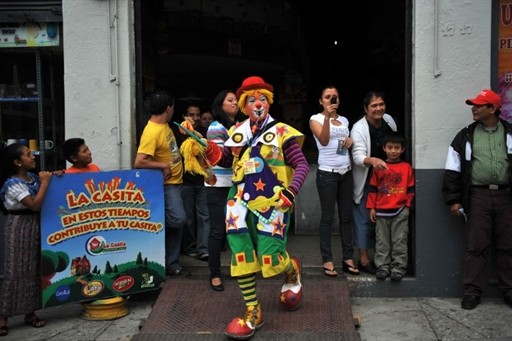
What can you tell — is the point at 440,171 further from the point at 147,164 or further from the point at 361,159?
the point at 147,164

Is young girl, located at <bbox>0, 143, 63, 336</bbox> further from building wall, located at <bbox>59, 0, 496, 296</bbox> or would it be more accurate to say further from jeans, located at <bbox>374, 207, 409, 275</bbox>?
jeans, located at <bbox>374, 207, 409, 275</bbox>

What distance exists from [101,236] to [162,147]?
107cm

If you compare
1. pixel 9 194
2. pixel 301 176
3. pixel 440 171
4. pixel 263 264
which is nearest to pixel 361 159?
pixel 440 171

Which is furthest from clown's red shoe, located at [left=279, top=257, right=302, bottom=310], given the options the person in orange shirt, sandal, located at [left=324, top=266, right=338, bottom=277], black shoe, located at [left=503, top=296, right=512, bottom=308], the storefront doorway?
the storefront doorway

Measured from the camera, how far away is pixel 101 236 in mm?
5324

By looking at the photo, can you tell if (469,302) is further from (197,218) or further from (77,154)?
(77,154)

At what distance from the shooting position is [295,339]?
15.2 ft

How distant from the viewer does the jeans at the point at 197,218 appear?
21.6 ft

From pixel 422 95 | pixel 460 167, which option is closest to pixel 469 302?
pixel 460 167

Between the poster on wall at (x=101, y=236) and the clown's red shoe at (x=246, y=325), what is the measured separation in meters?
1.24

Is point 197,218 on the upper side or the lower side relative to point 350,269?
upper

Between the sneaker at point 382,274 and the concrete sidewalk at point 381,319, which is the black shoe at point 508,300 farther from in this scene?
the sneaker at point 382,274

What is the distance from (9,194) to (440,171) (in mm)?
4126

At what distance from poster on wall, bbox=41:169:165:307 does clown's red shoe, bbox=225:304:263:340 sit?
124cm
